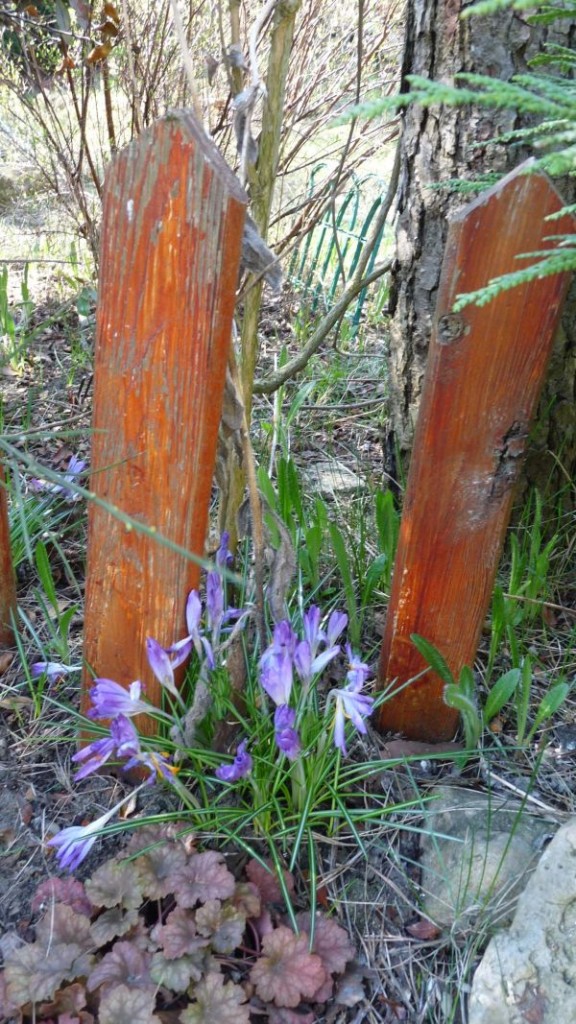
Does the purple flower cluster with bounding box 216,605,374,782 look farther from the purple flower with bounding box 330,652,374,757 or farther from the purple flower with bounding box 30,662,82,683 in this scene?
the purple flower with bounding box 30,662,82,683

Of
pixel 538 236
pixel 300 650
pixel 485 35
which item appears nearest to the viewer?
pixel 538 236

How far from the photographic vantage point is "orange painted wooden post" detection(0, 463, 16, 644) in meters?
1.82

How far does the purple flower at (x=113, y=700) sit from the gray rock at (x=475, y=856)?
1.82 feet

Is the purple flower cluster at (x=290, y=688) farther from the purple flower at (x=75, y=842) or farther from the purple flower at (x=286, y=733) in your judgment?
the purple flower at (x=75, y=842)

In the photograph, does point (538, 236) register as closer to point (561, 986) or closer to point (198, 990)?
point (561, 986)

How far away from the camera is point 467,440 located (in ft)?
4.76

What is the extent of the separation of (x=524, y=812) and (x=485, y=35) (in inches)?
63.2

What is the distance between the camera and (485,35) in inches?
69.7

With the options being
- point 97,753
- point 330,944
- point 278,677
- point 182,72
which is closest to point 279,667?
point 278,677

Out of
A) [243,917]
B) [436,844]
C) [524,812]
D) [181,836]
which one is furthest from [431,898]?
[181,836]

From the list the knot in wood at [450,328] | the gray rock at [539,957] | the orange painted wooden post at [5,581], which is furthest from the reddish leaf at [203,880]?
the knot in wood at [450,328]

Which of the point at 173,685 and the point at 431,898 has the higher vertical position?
the point at 173,685

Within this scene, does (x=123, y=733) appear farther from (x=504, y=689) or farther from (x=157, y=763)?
(x=504, y=689)

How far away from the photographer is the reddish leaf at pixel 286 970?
129 centimetres
